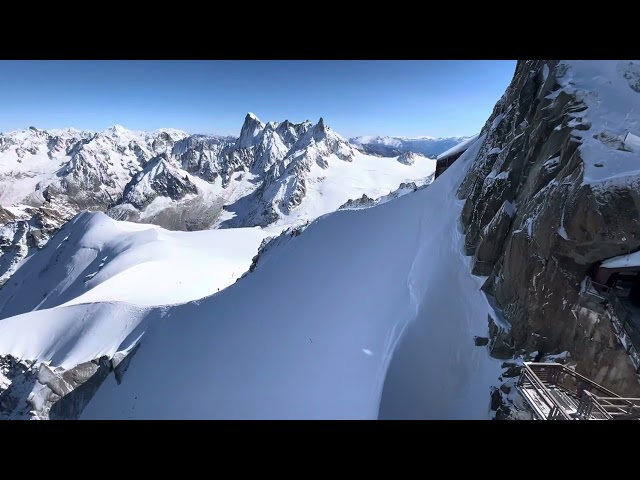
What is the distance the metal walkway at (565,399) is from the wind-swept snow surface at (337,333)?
336 centimetres

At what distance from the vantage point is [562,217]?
1280cm

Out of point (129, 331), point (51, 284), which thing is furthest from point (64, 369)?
point (51, 284)

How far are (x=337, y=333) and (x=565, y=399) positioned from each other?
13229mm

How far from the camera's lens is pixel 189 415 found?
2331 centimetres

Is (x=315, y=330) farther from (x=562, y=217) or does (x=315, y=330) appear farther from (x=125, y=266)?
(x=125, y=266)

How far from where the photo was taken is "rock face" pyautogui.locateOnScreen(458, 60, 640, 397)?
1124cm

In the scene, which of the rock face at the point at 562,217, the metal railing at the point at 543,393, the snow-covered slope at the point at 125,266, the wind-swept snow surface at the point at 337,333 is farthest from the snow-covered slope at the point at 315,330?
the snow-covered slope at the point at 125,266

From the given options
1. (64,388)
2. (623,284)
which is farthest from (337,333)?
(64,388)

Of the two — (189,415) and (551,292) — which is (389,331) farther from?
(189,415)

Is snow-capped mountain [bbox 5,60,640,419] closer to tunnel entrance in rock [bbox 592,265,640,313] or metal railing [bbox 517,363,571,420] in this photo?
tunnel entrance in rock [bbox 592,265,640,313]

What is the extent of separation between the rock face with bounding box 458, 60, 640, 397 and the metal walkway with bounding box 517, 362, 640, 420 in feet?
4.89
